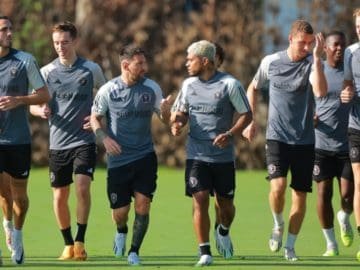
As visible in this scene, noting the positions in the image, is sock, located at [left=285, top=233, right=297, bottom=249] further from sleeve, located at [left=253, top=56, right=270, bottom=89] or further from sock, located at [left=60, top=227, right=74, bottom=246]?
sock, located at [left=60, top=227, right=74, bottom=246]

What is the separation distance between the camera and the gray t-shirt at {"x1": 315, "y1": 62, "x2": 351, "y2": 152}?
15.7 m

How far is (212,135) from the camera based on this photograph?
14266 mm

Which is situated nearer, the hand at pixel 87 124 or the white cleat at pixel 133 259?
the white cleat at pixel 133 259

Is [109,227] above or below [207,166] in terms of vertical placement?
below

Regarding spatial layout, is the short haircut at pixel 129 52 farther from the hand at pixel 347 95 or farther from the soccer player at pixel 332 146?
the soccer player at pixel 332 146

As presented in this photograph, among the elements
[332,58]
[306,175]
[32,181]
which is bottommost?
[32,181]

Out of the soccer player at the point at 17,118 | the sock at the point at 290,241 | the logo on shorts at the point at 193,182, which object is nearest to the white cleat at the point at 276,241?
the sock at the point at 290,241

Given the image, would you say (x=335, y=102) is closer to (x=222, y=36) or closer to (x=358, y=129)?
(x=358, y=129)

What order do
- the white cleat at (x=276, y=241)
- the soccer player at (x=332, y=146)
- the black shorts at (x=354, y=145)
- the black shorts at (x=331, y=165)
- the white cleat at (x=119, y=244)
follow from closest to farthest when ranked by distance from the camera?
the black shorts at (x=354, y=145)
the white cleat at (x=119, y=244)
the white cleat at (x=276, y=241)
the soccer player at (x=332, y=146)
the black shorts at (x=331, y=165)

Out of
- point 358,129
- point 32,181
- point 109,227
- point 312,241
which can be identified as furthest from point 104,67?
point 358,129

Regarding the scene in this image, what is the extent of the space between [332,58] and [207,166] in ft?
7.38

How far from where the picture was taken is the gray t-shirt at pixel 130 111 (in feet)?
46.9

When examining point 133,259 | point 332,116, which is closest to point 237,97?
point 133,259

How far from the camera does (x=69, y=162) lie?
1517 centimetres
